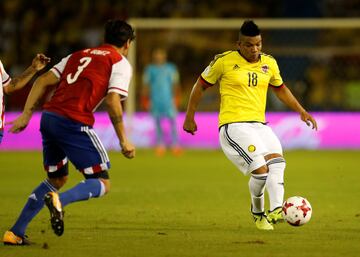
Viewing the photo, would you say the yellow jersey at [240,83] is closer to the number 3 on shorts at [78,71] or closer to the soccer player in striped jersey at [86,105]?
the soccer player in striped jersey at [86,105]

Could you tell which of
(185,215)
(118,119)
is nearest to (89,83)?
(118,119)

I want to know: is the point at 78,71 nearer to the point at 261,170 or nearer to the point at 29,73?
the point at 29,73

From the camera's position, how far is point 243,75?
9188mm

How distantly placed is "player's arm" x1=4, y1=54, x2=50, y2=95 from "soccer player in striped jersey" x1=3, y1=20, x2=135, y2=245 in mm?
449

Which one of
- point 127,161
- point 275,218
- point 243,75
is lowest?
point 127,161

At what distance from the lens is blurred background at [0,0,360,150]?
72.0ft

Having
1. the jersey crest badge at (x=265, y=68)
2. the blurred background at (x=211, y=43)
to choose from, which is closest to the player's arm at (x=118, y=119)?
the jersey crest badge at (x=265, y=68)

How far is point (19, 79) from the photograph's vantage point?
838 cm

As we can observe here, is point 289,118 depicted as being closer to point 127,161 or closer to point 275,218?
point 127,161

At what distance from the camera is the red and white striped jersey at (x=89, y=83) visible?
7434mm

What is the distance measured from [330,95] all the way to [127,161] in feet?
23.8

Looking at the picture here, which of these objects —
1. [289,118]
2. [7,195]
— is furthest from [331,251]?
[289,118]

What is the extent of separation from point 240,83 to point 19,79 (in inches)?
86.1

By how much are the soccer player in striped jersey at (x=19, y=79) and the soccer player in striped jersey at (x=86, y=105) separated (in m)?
0.45
